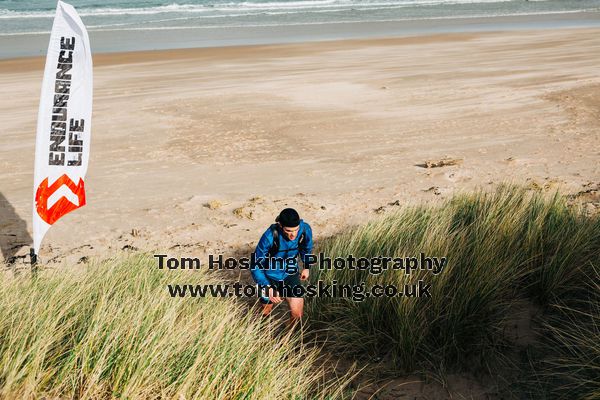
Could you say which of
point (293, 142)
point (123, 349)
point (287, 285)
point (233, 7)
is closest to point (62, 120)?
point (287, 285)

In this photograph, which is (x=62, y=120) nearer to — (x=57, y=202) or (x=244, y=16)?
(x=57, y=202)

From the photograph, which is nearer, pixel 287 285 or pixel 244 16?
pixel 287 285

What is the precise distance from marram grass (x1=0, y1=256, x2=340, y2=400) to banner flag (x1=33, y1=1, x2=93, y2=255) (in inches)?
46.1

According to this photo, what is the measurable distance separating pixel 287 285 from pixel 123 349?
203cm

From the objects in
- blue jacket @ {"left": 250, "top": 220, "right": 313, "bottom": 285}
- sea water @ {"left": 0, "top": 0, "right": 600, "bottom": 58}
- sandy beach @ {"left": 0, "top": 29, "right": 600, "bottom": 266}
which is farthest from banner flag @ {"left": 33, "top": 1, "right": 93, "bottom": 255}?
sea water @ {"left": 0, "top": 0, "right": 600, "bottom": 58}

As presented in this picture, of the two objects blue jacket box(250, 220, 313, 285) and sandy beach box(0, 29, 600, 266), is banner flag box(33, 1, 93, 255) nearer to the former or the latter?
sandy beach box(0, 29, 600, 266)

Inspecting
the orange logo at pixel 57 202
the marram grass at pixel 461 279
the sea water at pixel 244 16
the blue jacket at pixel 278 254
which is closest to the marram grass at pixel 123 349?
the blue jacket at pixel 278 254

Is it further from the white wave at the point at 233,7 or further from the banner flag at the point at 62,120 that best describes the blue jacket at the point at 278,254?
the white wave at the point at 233,7

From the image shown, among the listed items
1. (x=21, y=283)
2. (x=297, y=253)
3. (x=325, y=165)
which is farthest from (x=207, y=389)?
(x=325, y=165)

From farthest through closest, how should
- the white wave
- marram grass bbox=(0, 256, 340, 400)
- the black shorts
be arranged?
the white wave → the black shorts → marram grass bbox=(0, 256, 340, 400)

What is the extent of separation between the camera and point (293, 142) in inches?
470

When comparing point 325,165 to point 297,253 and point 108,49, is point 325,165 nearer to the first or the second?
point 297,253

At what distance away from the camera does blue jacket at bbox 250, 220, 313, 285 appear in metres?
5.38

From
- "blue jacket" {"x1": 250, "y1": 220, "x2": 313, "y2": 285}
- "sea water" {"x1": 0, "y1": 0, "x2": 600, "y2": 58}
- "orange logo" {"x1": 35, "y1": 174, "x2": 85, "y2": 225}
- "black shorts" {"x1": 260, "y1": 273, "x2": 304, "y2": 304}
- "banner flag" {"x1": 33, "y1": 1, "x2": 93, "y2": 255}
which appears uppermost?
"banner flag" {"x1": 33, "y1": 1, "x2": 93, "y2": 255}
